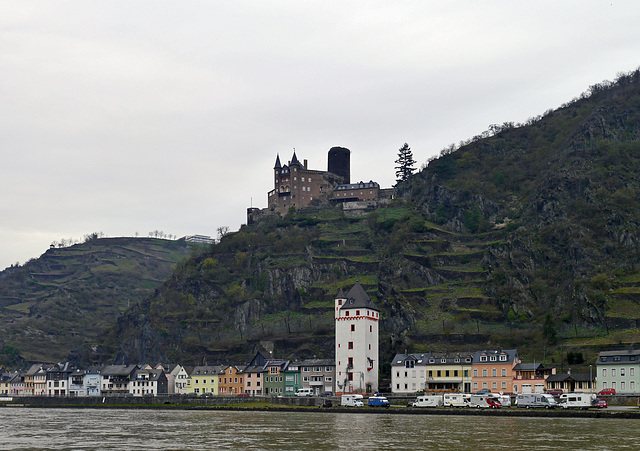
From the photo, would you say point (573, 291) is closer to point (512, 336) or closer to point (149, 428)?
point (512, 336)

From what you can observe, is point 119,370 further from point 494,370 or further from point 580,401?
point 580,401

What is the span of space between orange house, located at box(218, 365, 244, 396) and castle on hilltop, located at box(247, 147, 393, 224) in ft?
195

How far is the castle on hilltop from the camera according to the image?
17762 centimetres

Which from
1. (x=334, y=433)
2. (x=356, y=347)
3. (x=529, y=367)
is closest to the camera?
(x=334, y=433)

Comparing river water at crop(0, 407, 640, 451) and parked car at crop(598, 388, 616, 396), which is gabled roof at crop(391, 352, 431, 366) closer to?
parked car at crop(598, 388, 616, 396)

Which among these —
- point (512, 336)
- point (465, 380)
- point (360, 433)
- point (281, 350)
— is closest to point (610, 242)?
point (512, 336)

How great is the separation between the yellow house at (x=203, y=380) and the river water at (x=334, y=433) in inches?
1957

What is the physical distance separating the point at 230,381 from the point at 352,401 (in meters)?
36.6

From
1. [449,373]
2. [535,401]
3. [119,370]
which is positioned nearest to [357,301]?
[449,373]

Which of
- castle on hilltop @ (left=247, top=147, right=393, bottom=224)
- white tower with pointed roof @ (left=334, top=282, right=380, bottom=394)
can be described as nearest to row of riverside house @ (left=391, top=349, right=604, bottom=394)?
white tower with pointed roof @ (left=334, top=282, right=380, bottom=394)

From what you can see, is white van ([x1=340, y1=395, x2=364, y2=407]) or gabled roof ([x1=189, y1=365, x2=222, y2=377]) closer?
white van ([x1=340, y1=395, x2=364, y2=407])

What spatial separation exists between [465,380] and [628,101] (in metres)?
91.4

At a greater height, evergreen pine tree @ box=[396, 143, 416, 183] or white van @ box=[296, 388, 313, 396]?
evergreen pine tree @ box=[396, 143, 416, 183]

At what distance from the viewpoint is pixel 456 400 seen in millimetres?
87000
